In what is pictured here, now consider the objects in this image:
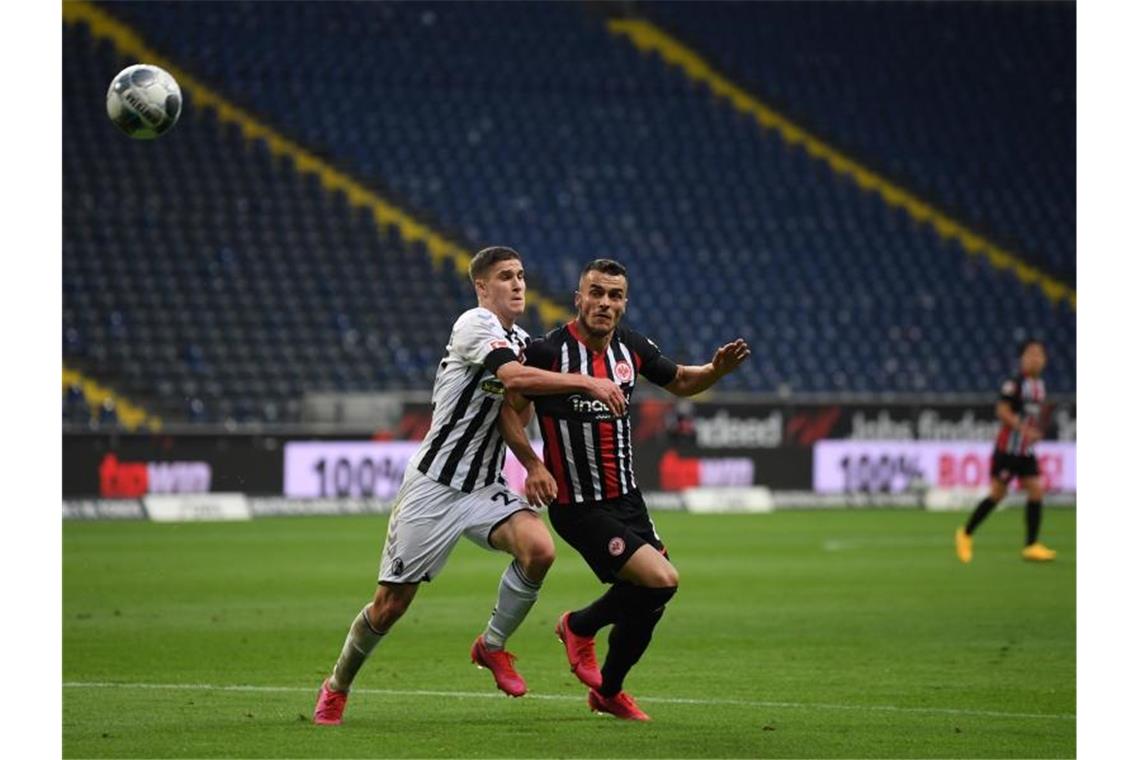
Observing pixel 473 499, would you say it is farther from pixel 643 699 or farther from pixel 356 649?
pixel 643 699

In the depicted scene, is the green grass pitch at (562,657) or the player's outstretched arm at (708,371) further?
the player's outstretched arm at (708,371)

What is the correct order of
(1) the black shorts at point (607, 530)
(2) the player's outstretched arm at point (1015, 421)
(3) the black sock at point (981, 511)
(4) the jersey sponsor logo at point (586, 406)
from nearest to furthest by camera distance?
1. (1) the black shorts at point (607, 530)
2. (4) the jersey sponsor logo at point (586, 406)
3. (2) the player's outstretched arm at point (1015, 421)
4. (3) the black sock at point (981, 511)

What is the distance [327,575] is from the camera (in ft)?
57.6

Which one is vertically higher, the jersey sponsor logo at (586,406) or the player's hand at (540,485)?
the jersey sponsor logo at (586,406)

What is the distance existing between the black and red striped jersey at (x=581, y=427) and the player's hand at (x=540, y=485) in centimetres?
25

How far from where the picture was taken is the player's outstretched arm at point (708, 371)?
845 cm

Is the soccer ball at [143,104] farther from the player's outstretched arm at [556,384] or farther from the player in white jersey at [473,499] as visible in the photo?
the player's outstretched arm at [556,384]

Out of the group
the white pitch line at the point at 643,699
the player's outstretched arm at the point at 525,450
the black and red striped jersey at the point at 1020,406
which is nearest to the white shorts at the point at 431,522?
the player's outstretched arm at the point at 525,450

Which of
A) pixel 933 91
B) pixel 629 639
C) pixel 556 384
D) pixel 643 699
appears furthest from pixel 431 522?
pixel 933 91

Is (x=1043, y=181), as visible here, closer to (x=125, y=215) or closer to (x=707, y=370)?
(x=125, y=215)

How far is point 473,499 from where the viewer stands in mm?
8570

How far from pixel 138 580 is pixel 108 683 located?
676 cm

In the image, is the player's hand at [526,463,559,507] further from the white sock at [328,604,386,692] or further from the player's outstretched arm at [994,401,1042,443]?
the player's outstretched arm at [994,401,1042,443]

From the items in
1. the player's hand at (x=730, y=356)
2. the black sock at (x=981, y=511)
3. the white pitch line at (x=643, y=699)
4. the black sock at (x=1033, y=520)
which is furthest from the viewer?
the black sock at (x=1033, y=520)
